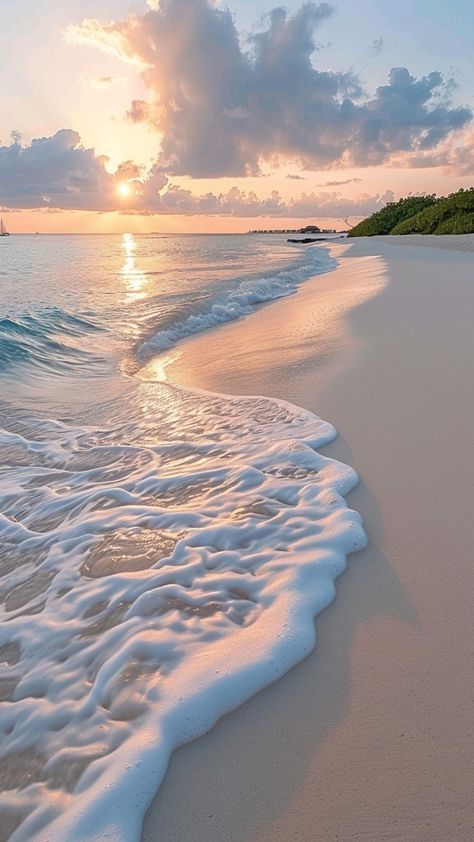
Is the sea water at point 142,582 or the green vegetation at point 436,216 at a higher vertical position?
the green vegetation at point 436,216

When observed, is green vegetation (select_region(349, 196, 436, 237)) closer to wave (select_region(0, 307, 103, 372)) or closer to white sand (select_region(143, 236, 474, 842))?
wave (select_region(0, 307, 103, 372))

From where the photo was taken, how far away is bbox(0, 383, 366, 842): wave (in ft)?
5.37

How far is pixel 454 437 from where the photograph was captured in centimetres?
342

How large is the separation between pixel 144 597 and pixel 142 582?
12 cm

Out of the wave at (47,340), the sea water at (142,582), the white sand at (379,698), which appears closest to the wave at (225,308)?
the wave at (47,340)

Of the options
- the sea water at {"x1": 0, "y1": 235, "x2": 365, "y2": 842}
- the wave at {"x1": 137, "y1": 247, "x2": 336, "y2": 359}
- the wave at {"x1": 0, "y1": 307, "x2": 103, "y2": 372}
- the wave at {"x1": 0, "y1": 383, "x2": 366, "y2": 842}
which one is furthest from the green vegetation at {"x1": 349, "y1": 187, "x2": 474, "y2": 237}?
the wave at {"x1": 0, "y1": 383, "x2": 366, "y2": 842}

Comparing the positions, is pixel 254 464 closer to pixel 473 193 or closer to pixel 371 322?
pixel 371 322

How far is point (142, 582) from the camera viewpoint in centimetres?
247

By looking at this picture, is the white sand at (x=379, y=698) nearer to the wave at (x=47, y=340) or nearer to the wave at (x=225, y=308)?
the wave at (x=47, y=340)

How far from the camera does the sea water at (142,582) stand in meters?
1.66

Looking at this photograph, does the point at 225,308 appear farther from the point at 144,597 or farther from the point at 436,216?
the point at 436,216

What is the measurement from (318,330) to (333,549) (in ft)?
16.8

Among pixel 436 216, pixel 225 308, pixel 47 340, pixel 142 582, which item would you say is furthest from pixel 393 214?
pixel 142 582

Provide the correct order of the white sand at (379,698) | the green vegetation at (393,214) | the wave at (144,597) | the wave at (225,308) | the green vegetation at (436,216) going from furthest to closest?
the green vegetation at (393,214)
the green vegetation at (436,216)
the wave at (225,308)
the wave at (144,597)
the white sand at (379,698)
